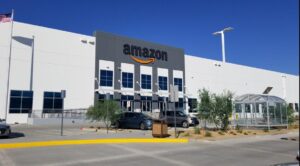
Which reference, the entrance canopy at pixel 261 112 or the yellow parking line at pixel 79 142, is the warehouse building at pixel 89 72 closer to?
the entrance canopy at pixel 261 112

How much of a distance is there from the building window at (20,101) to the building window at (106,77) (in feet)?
33.6

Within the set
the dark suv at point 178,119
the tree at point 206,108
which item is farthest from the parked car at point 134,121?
the tree at point 206,108

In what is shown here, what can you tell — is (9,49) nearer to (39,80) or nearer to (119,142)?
(39,80)

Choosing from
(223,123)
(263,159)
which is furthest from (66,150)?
(223,123)

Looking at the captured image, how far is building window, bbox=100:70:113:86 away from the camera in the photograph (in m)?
42.9

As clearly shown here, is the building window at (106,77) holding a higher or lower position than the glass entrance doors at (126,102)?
higher

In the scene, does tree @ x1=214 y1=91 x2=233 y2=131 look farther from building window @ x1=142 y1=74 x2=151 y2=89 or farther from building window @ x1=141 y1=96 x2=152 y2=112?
building window @ x1=142 y1=74 x2=151 y2=89

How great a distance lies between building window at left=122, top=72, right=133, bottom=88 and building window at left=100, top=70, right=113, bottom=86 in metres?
2.18

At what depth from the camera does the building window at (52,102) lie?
36888mm

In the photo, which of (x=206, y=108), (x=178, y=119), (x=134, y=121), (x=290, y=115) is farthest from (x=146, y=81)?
(x=206, y=108)

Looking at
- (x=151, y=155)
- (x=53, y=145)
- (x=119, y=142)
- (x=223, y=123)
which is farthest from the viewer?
(x=223, y=123)

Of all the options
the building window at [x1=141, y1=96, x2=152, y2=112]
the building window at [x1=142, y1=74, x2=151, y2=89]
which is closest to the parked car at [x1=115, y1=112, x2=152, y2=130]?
the building window at [x1=141, y1=96, x2=152, y2=112]

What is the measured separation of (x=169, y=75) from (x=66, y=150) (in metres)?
38.6

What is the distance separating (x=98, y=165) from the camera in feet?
32.9
